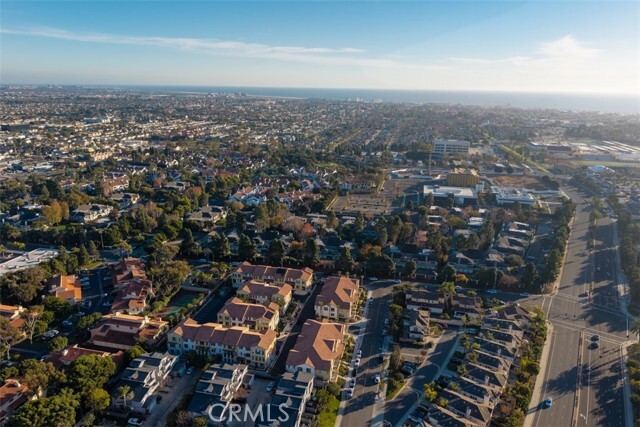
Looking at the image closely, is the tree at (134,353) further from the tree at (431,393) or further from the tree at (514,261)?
the tree at (514,261)

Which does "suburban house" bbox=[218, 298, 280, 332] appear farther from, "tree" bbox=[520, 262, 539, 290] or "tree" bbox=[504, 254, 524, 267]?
"tree" bbox=[504, 254, 524, 267]

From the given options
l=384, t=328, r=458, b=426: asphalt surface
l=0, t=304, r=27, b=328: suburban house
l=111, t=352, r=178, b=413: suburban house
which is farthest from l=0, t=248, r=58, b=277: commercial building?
l=384, t=328, r=458, b=426: asphalt surface

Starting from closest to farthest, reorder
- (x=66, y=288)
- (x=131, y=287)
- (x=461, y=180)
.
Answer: (x=131, y=287) < (x=66, y=288) < (x=461, y=180)

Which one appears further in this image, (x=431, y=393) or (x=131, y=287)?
(x=131, y=287)

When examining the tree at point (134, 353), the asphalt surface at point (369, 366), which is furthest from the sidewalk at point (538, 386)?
the tree at point (134, 353)

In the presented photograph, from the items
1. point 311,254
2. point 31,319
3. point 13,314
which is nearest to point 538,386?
point 311,254

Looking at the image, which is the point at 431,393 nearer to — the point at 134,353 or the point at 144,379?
the point at 144,379
